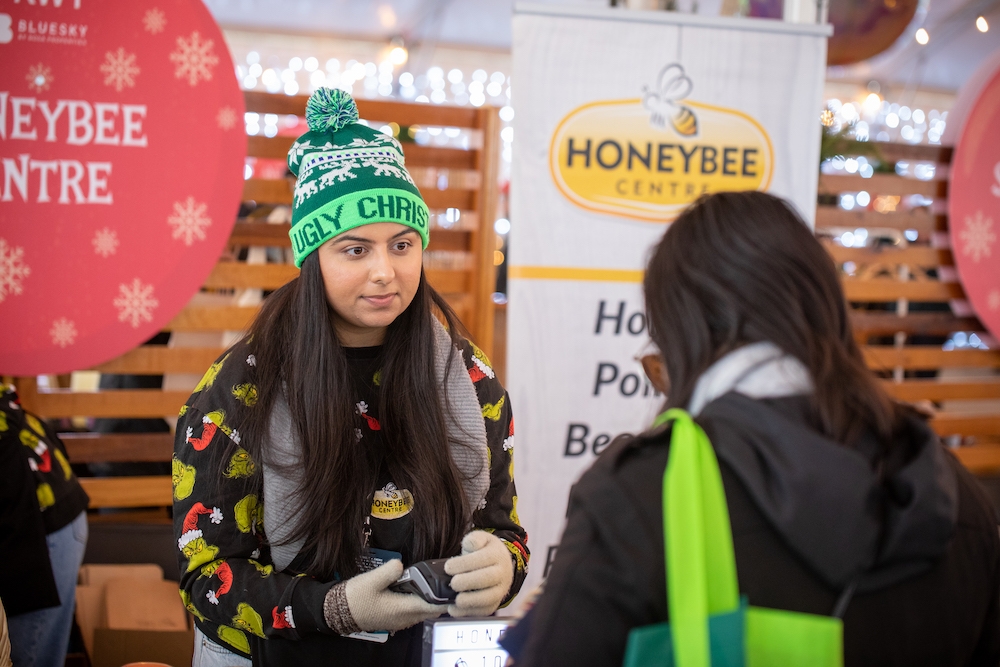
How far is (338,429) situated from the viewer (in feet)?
5.14

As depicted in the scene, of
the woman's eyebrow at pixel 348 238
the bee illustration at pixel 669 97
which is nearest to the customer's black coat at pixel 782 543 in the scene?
the woman's eyebrow at pixel 348 238

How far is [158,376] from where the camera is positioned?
10.4 feet

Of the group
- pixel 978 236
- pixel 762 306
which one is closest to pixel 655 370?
pixel 762 306

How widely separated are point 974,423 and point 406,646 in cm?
352

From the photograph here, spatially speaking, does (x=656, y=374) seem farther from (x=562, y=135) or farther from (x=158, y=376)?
(x=158, y=376)

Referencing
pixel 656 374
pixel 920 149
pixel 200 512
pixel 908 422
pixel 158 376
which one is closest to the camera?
pixel 908 422

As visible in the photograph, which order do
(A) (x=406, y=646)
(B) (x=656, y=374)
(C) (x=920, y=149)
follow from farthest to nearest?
1. (C) (x=920, y=149)
2. (A) (x=406, y=646)
3. (B) (x=656, y=374)

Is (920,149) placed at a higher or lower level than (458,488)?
higher

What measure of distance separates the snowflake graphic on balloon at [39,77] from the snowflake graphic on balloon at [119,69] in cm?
17

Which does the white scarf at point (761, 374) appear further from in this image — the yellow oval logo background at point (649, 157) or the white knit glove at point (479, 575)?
the yellow oval logo background at point (649, 157)

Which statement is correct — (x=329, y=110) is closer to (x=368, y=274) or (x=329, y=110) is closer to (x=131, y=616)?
(x=368, y=274)

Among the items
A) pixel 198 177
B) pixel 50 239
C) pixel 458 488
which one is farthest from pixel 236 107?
pixel 458 488

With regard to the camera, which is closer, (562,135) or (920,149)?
(562,135)

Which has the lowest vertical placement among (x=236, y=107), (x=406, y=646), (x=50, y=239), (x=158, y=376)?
(x=406, y=646)
